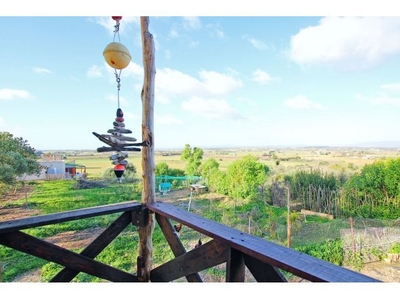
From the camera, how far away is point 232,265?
609 mm

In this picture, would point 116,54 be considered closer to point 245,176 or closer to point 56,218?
point 56,218

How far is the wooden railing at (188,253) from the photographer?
19.3 inches

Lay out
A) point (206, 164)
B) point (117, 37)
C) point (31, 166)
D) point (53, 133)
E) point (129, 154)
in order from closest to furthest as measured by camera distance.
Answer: point (129, 154) < point (117, 37) < point (31, 166) < point (53, 133) < point (206, 164)

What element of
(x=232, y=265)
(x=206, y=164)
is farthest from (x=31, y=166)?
(x=232, y=265)

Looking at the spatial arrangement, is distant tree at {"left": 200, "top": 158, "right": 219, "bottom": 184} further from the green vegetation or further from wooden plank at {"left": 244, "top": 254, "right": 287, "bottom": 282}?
wooden plank at {"left": 244, "top": 254, "right": 287, "bottom": 282}

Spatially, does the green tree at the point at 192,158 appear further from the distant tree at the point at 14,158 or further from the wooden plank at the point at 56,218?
the distant tree at the point at 14,158

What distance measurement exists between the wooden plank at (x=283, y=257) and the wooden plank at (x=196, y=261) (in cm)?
4

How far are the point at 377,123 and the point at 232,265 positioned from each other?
220 centimetres

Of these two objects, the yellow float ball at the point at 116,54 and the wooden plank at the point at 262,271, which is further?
the yellow float ball at the point at 116,54

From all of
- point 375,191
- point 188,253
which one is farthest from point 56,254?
point 375,191

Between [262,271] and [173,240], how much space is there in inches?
18.5

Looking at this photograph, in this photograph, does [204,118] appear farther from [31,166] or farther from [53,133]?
[31,166]

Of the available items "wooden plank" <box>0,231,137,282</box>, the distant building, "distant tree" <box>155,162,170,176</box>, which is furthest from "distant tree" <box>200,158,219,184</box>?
"wooden plank" <box>0,231,137,282</box>

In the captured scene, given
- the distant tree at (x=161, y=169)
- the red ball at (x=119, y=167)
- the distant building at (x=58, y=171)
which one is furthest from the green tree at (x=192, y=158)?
the red ball at (x=119, y=167)
